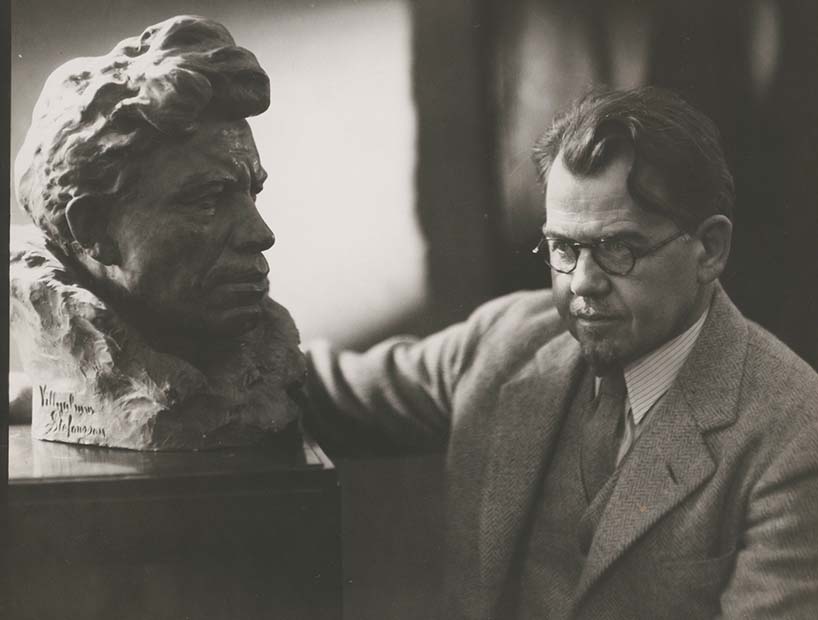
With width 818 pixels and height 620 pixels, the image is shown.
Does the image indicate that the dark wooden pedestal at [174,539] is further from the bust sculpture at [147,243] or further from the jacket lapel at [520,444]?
the jacket lapel at [520,444]

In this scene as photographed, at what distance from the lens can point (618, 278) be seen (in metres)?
1.73

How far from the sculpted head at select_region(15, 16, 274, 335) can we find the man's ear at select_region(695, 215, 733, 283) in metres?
0.70

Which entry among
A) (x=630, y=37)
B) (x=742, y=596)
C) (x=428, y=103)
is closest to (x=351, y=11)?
(x=428, y=103)

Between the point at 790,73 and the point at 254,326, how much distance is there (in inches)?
40.6

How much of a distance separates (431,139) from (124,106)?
568 mm

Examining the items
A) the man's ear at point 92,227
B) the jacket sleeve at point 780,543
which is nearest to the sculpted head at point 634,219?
the jacket sleeve at point 780,543

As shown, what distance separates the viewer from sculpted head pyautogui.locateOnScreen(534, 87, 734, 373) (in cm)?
171

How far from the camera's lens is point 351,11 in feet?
6.48

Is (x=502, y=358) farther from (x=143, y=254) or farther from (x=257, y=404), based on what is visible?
(x=143, y=254)

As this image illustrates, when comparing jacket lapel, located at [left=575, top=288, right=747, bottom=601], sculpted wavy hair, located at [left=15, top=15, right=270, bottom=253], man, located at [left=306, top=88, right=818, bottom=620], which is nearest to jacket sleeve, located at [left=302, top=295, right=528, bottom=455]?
man, located at [left=306, top=88, right=818, bottom=620]

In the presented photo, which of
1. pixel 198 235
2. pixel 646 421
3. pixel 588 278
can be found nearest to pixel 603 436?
pixel 646 421

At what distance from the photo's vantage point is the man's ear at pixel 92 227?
1.75 m

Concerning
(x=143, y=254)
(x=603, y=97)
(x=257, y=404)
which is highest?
A: (x=603, y=97)

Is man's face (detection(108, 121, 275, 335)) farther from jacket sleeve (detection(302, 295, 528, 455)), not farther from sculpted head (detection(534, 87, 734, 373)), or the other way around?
sculpted head (detection(534, 87, 734, 373))
